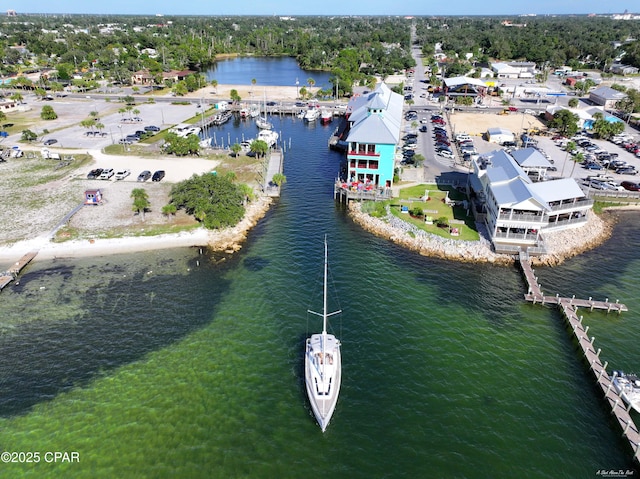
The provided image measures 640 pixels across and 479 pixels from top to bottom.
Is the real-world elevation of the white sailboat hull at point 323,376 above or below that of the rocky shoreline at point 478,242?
below

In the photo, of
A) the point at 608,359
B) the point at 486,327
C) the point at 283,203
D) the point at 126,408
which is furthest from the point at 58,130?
the point at 608,359

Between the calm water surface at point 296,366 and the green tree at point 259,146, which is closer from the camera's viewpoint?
the calm water surface at point 296,366

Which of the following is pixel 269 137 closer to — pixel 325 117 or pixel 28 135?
pixel 325 117

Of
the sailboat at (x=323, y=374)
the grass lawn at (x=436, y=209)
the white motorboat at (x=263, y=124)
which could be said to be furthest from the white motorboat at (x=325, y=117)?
the sailboat at (x=323, y=374)

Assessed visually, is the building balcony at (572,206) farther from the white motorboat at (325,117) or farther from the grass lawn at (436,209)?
the white motorboat at (325,117)

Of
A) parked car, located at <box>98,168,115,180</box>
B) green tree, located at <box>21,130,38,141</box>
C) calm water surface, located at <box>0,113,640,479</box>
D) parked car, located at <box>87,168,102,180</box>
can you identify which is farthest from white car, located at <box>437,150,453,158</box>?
green tree, located at <box>21,130,38,141</box>

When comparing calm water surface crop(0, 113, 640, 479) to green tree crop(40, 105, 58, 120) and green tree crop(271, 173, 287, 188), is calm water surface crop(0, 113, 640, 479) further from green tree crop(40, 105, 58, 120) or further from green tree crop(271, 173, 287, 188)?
green tree crop(40, 105, 58, 120)
